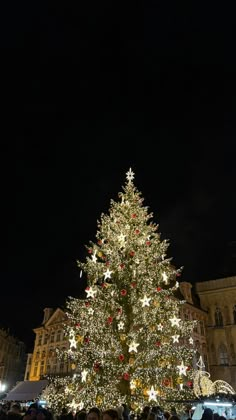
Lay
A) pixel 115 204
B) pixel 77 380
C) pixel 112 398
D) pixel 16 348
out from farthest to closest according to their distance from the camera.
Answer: pixel 16 348 < pixel 115 204 < pixel 77 380 < pixel 112 398

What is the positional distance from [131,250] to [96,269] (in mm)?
1704

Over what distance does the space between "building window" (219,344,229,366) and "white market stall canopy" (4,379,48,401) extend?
18.2 m

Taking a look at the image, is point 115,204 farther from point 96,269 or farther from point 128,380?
point 128,380

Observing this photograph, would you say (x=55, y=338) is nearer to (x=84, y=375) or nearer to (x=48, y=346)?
(x=48, y=346)

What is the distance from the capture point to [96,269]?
46.5 ft

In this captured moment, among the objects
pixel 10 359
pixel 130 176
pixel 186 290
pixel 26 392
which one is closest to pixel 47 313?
pixel 26 392

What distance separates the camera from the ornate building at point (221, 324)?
34.2 meters

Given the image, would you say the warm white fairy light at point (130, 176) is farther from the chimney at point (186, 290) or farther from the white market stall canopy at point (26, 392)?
the chimney at point (186, 290)

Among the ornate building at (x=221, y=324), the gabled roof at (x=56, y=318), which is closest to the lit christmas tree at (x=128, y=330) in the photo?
the ornate building at (x=221, y=324)


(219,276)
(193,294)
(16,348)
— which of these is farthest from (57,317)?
(16,348)

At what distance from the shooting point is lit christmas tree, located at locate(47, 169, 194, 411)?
38.9 feet

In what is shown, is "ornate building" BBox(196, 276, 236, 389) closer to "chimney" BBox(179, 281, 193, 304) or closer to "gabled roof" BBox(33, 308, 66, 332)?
"chimney" BBox(179, 281, 193, 304)

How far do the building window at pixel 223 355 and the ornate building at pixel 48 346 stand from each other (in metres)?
17.1

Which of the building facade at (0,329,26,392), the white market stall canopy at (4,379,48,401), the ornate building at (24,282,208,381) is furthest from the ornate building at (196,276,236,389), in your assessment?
the building facade at (0,329,26,392)
